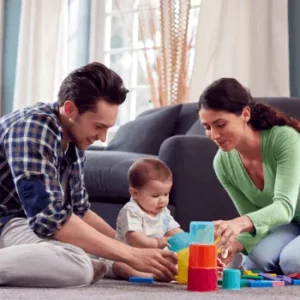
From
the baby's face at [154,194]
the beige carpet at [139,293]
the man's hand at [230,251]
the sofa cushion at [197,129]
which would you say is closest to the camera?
the beige carpet at [139,293]

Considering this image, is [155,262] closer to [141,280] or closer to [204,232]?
[204,232]

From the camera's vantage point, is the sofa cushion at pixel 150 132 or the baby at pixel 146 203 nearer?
the baby at pixel 146 203

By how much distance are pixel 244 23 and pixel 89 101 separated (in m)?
2.23

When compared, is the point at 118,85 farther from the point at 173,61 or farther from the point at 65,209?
the point at 173,61

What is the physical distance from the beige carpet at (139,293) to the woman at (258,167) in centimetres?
21

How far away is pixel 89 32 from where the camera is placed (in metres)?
5.34

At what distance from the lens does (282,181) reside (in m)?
2.31

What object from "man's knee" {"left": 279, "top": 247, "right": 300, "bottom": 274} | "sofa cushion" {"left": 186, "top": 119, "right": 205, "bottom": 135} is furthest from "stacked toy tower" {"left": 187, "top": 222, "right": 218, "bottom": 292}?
"sofa cushion" {"left": 186, "top": 119, "right": 205, "bottom": 135}

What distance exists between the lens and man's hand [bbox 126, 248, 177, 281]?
186 centimetres

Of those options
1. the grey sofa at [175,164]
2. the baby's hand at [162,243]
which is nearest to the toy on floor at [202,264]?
the baby's hand at [162,243]

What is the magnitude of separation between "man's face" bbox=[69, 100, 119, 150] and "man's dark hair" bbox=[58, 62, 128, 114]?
1 cm

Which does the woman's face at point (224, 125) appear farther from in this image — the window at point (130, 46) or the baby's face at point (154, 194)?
the window at point (130, 46)

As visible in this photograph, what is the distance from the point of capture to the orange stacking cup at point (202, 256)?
1.84m

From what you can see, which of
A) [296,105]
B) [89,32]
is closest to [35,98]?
[89,32]
